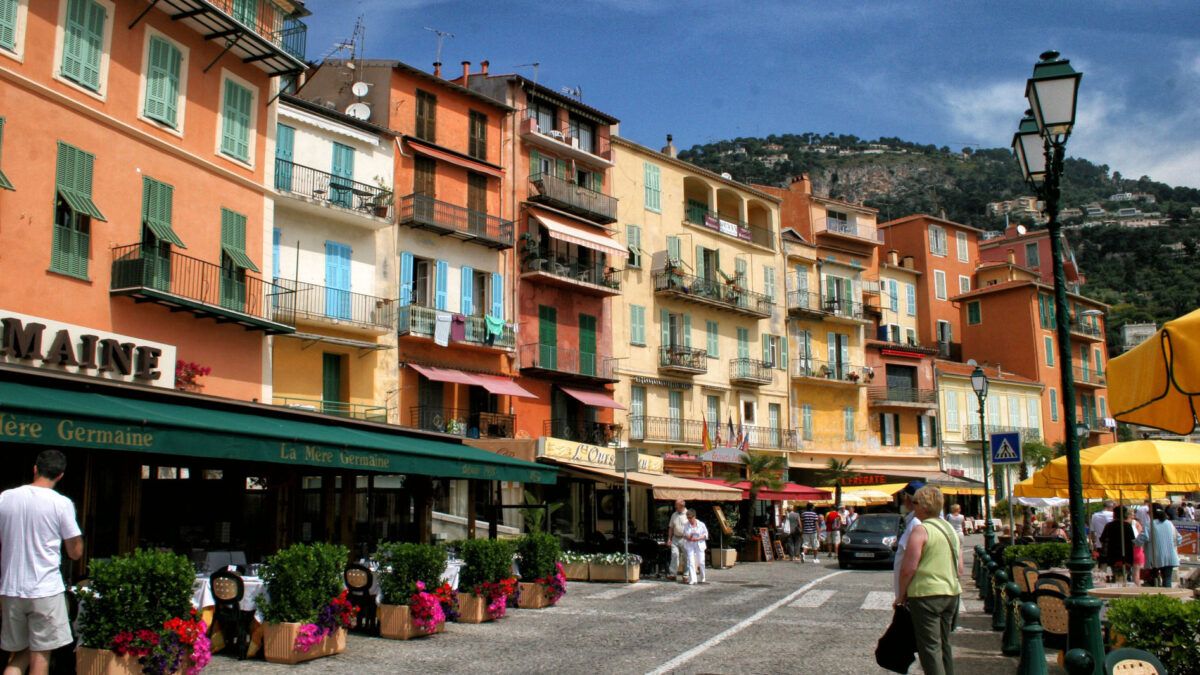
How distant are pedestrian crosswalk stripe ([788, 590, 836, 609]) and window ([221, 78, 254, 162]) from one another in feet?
44.7

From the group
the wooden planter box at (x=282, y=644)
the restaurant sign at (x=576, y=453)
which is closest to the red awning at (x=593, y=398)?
the restaurant sign at (x=576, y=453)

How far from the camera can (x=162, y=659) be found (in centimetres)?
862

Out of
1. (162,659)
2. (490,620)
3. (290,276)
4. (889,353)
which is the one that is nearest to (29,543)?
(162,659)

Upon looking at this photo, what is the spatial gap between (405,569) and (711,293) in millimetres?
29661

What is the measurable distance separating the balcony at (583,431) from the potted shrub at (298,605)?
2254 centimetres

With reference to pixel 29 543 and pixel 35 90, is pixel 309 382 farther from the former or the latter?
pixel 29 543

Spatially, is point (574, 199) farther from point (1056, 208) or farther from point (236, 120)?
point (1056, 208)

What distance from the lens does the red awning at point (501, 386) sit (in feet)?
99.0

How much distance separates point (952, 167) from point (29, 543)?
611 ft

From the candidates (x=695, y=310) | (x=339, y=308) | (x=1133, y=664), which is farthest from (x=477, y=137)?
(x=1133, y=664)

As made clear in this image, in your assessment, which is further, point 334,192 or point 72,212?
point 334,192

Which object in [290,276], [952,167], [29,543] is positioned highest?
[952,167]

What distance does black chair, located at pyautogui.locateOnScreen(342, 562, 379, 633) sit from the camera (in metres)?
12.4

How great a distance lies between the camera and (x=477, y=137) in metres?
32.3
